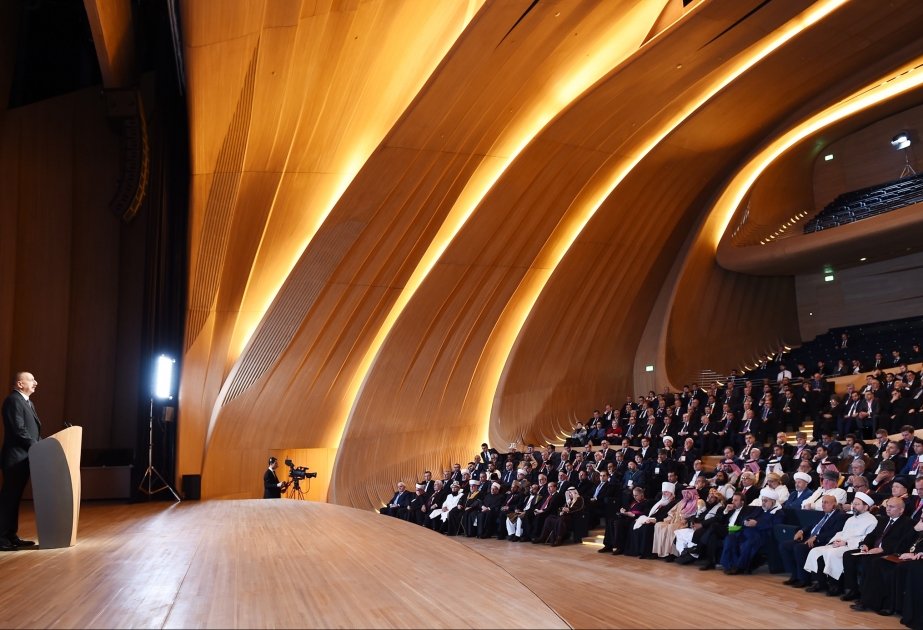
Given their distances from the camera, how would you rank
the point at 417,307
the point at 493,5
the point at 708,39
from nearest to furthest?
the point at 493,5 → the point at 708,39 → the point at 417,307

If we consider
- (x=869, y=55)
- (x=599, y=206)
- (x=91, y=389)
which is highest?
(x=869, y=55)

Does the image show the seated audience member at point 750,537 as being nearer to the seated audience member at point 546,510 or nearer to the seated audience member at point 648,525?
the seated audience member at point 648,525

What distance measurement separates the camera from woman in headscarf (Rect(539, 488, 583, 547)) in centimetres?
870

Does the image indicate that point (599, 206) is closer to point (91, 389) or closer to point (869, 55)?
point (869, 55)

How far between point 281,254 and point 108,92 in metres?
3.53

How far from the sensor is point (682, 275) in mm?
14555

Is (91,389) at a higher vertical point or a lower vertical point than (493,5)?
lower

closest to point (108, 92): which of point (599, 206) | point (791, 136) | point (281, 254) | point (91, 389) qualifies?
point (281, 254)

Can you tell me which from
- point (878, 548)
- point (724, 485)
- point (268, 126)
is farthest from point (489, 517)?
point (268, 126)

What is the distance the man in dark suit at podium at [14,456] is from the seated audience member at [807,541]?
5729 millimetres

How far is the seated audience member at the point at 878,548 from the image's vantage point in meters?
5.14

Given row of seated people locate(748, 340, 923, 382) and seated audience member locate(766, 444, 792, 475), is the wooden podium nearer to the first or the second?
seated audience member locate(766, 444, 792, 475)

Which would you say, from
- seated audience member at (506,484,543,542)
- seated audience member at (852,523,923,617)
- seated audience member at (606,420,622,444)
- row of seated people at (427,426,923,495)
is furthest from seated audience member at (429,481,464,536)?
seated audience member at (852,523,923,617)

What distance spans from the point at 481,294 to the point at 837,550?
8646mm
